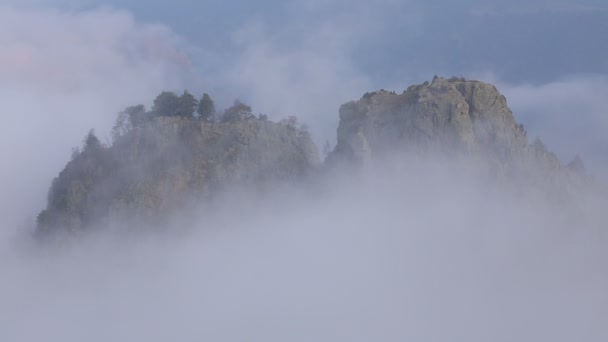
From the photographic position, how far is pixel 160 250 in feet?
209

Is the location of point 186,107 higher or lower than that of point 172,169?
higher

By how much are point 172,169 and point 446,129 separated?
57.4 ft

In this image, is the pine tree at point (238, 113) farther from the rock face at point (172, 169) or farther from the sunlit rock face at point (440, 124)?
the sunlit rock face at point (440, 124)

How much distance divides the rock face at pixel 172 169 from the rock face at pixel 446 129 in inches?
159

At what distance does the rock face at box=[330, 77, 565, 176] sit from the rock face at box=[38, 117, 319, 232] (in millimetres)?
4051

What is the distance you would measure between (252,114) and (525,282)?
72.8ft

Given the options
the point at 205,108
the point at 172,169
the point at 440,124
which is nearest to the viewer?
the point at 440,124

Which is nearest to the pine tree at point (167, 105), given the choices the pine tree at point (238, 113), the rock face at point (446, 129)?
the pine tree at point (238, 113)

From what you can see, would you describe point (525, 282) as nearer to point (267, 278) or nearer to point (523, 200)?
point (523, 200)

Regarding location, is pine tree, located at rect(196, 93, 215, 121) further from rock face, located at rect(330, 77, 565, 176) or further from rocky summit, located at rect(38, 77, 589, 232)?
rock face, located at rect(330, 77, 565, 176)

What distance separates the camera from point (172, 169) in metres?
64.8

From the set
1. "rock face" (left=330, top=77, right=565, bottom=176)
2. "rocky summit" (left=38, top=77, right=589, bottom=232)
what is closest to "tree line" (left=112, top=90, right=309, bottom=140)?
"rocky summit" (left=38, top=77, right=589, bottom=232)

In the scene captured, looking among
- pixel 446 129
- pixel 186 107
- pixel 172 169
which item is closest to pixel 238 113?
pixel 186 107

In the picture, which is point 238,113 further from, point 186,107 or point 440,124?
point 440,124
